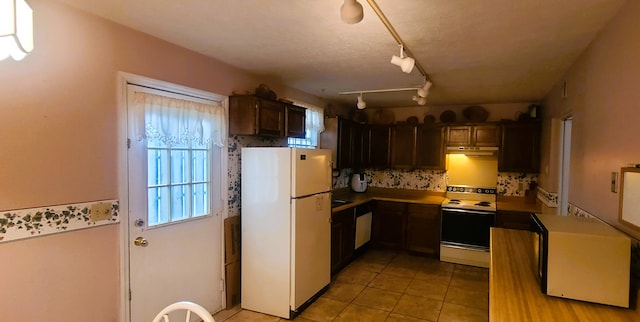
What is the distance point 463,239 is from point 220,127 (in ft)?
12.0

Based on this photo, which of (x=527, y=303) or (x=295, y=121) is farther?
(x=295, y=121)

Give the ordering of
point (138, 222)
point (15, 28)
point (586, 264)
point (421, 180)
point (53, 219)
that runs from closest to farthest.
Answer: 1. point (15, 28)
2. point (586, 264)
3. point (53, 219)
4. point (138, 222)
5. point (421, 180)

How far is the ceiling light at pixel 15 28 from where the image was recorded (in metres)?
1.04

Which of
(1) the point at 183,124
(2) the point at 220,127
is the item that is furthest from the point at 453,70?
(1) the point at 183,124

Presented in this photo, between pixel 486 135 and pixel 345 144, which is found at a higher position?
pixel 486 135

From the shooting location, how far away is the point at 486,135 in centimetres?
509

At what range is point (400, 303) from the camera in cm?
356

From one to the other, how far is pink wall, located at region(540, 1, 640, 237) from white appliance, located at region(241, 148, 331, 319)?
7.38ft

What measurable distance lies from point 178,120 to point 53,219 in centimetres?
111

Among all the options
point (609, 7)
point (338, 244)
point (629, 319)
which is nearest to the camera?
point (629, 319)

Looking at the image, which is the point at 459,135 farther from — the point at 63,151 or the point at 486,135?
the point at 63,151

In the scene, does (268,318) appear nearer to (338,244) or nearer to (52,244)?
(338,244)

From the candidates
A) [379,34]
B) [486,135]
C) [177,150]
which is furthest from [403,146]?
[177,150]

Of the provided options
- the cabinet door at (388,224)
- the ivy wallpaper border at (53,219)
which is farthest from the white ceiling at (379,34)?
the cabinet door at (388,224)
